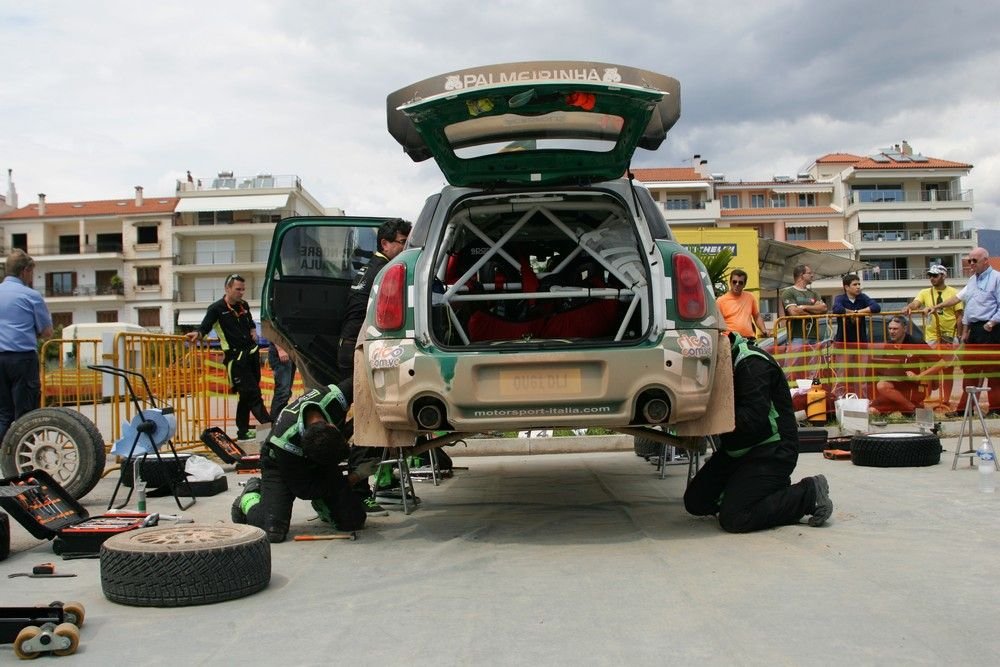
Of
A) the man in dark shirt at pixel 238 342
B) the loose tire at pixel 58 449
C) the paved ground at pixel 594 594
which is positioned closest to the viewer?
the paved ground at pixel 594 594

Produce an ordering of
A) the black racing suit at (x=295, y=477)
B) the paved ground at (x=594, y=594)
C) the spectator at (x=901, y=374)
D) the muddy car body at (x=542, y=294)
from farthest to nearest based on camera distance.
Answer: the spectator at (x=901, y=374) → the black racing suit at (x=295, y=477) → the muddy car body at (x=542, y=294) → the paved ground at (x=594, y=594)

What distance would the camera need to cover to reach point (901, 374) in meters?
10.8

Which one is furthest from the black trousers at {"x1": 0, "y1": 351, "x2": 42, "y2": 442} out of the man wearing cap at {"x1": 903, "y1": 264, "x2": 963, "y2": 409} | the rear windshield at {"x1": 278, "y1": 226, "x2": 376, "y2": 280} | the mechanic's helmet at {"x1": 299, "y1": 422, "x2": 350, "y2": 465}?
the man wearing cap at {"x1": 903, "y1": 264, "x2": 963, "y2": 409}

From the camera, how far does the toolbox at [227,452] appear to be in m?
7.95

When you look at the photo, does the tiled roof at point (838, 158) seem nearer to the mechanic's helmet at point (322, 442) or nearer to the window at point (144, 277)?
the window at point (144, 277)

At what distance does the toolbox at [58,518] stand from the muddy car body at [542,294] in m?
1.43

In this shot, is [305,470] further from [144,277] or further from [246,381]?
[144,277]

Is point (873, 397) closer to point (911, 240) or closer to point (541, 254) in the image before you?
point (541, 254)

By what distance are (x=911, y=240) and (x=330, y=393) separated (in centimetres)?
7586

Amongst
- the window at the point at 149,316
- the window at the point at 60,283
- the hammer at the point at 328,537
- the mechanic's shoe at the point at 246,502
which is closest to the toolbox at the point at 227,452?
the mechanic's shoe at the point at 246,502

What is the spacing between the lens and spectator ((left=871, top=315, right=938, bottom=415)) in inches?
420

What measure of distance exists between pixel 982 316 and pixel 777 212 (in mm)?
64900

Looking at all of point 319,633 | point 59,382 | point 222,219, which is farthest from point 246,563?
point 222,219

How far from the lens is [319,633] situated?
128 inches
